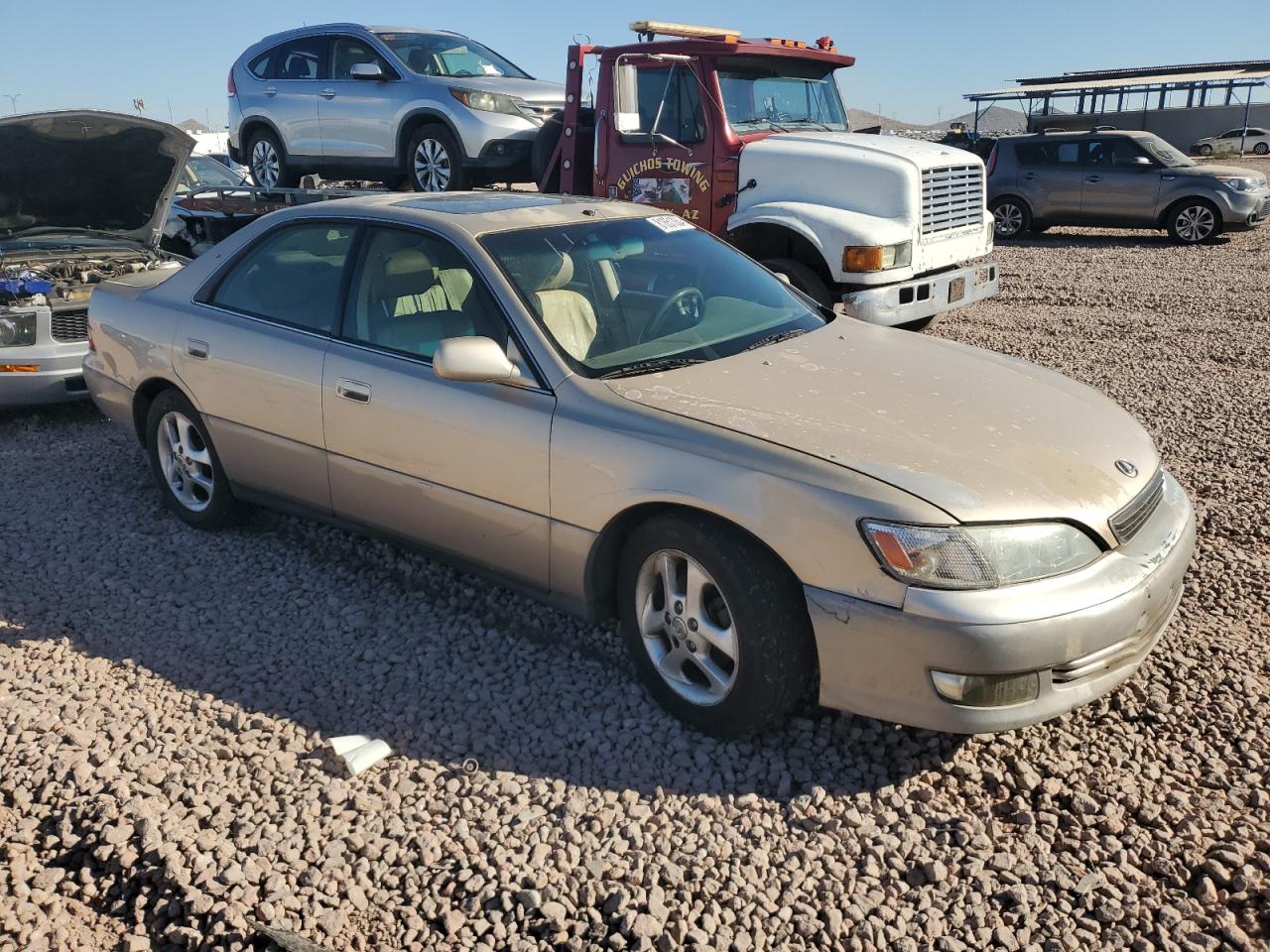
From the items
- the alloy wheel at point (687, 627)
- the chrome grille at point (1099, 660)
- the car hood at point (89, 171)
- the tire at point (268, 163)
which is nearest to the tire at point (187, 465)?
the alloy wheel at point (687, 627)

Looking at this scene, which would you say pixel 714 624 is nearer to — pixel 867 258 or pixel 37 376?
pixel 867 258

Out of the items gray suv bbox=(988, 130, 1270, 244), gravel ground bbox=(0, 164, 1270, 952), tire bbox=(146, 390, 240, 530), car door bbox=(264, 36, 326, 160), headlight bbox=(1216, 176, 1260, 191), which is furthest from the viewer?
gray suv bbox=(988, 130, 1270, 244)

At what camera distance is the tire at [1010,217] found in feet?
53.0

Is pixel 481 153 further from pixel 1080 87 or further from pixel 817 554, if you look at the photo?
pixel 1080 87

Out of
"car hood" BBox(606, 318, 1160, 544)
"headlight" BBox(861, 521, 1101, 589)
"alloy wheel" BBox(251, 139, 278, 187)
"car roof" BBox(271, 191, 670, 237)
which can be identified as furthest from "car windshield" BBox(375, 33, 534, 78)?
"headlight" BBox(861, 521, 1101, 589)

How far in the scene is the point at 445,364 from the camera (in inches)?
137

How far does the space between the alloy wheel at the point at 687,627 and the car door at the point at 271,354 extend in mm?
1580

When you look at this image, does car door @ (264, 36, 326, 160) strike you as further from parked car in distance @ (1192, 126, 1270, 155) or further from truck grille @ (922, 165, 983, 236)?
parked car in distance @ (1192, 126, 1270, 155)

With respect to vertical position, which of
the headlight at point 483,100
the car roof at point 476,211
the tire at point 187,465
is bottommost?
the tire at point 187,465

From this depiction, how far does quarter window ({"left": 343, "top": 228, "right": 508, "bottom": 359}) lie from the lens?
391 centimetres

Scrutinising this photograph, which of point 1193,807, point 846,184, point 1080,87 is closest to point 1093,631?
point 1193,807

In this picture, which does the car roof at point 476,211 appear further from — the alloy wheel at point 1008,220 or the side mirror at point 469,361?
the alloy wheel at point 1008,220

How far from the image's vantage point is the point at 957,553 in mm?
2859

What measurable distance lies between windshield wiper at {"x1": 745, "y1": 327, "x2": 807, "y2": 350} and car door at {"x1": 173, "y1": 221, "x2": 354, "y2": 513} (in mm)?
1649
